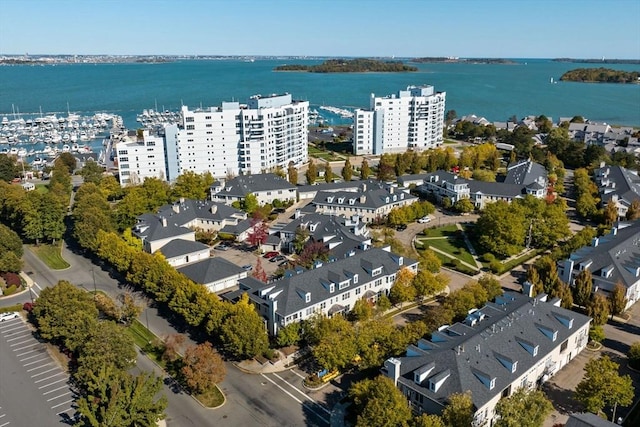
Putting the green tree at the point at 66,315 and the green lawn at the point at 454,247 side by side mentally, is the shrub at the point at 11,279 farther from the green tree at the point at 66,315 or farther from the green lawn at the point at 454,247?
the green lawn at the point at 454,247

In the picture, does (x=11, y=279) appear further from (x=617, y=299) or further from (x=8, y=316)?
(x=617, y=299)

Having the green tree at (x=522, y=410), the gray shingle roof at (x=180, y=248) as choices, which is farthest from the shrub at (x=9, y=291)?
the green tree at (x=522, y=410)

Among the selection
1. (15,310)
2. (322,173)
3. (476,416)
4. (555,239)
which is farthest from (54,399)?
(322,173)

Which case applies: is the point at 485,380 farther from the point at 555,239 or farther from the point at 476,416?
the point at 555,239

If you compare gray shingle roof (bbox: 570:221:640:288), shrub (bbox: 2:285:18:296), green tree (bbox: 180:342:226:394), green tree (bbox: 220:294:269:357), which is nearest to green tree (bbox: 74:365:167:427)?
green tree (bbox: 180:342:226:394)

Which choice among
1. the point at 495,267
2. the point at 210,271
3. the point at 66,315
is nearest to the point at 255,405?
the point at 66,315

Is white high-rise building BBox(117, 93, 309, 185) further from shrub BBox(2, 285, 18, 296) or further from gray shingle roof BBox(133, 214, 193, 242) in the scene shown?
shrub BBox(2, 285, 18, 296)
